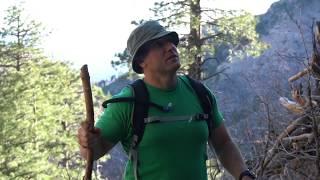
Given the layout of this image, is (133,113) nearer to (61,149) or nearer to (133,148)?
(133,148)

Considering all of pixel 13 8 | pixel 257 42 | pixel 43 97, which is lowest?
pixel 43 97

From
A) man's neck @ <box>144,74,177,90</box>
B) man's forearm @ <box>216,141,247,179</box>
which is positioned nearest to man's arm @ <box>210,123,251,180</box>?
man's forearm @ <box>216,141,247,179</box>

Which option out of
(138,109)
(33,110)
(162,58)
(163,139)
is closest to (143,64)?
(162,58)

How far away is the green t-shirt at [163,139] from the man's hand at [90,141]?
0.20 ft

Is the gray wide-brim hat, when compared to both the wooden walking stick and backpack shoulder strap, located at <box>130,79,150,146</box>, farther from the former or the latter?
the wooden walking stick

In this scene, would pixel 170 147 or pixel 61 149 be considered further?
pixel 61 149

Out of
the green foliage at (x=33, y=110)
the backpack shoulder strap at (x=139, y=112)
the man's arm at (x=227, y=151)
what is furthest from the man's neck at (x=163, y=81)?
the green foliage at (x=33, y=110)

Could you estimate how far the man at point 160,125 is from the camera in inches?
99.7

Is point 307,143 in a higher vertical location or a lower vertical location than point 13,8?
lower

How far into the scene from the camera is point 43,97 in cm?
2322

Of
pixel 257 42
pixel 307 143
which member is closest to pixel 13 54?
pixel 257 42

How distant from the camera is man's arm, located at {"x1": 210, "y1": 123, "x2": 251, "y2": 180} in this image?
2.87 meters

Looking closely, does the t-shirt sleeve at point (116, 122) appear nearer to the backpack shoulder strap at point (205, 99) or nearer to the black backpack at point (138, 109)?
the black backpack at point (138, 109)

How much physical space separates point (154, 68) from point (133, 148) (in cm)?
42
